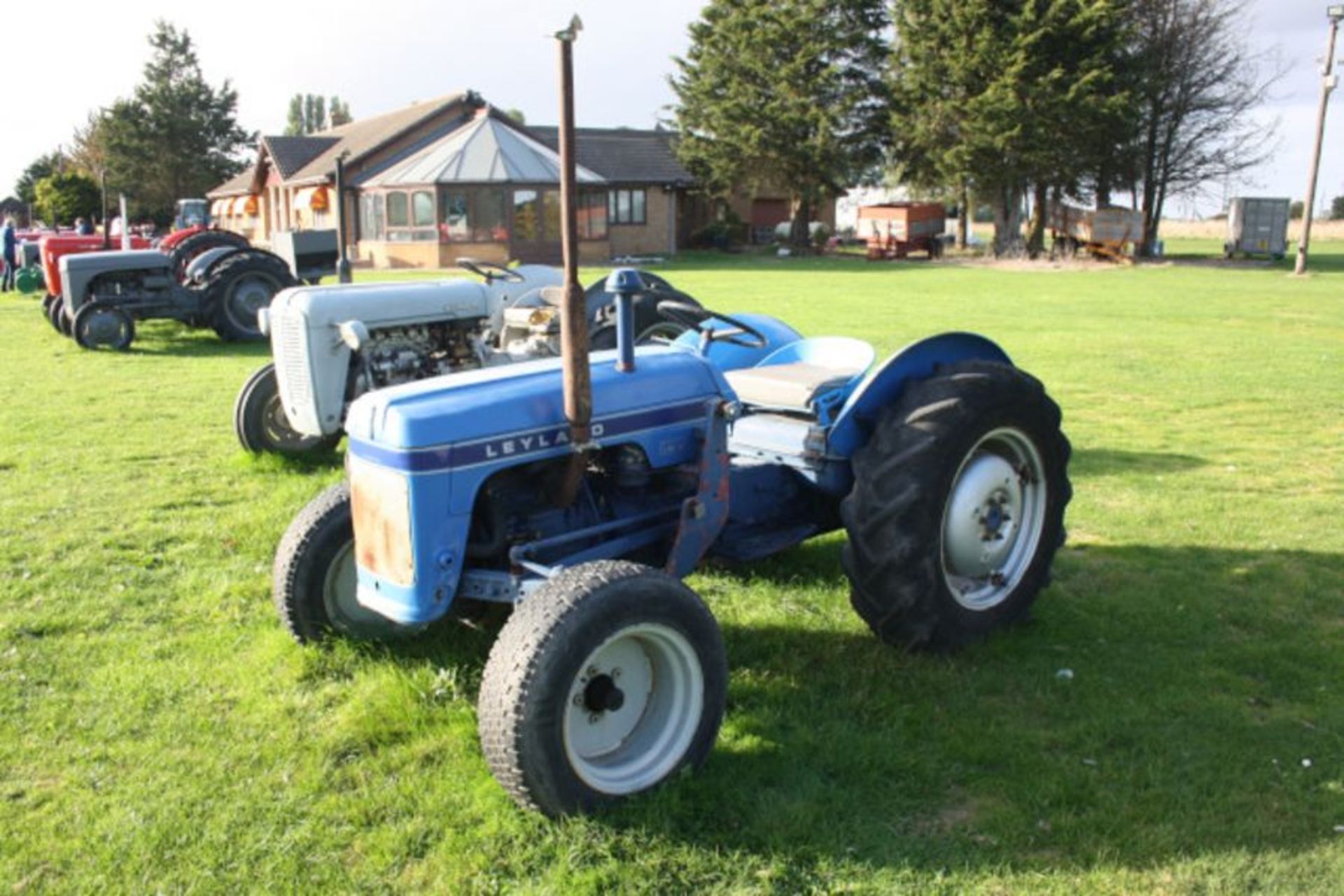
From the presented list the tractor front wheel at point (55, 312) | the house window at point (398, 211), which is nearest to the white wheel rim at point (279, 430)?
the tractor front wheel at point (55, 312)

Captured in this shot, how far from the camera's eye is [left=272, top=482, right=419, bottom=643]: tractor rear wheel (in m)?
3.78

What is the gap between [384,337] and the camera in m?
6.58

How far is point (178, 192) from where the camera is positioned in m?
53.0

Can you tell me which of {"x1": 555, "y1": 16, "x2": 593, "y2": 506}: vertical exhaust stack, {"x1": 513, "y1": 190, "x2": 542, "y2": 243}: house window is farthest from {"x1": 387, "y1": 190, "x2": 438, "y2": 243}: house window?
{"x1": 555, "y1": 16, "x2": 593, "y2": 506}: vertical exhaust stack

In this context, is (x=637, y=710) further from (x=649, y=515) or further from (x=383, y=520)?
(x=383, y=520)

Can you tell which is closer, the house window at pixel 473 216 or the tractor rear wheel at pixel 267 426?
the tractor rear wheel at pixel 267 426

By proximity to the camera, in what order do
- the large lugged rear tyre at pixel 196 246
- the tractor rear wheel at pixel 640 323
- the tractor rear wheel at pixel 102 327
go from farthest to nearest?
the large lugged rear tyre at pixel 196 246, the tractor rear wheel at pixel 102 327, the tractor rear wheel at pixel 640 323

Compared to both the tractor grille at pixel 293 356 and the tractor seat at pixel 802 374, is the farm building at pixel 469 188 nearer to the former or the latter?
the tractor grille at pixel 293 356

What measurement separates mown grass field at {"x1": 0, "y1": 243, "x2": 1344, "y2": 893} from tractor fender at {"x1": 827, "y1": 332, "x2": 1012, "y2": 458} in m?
0.76

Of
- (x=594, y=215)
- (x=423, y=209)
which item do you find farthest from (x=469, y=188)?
(x=594, y=215)

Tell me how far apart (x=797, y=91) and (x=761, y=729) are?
112ft

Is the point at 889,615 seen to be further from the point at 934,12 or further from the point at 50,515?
the point at 934,12

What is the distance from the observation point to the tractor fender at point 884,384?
3969 millimetres

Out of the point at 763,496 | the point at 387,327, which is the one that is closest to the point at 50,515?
the point at 387,327
